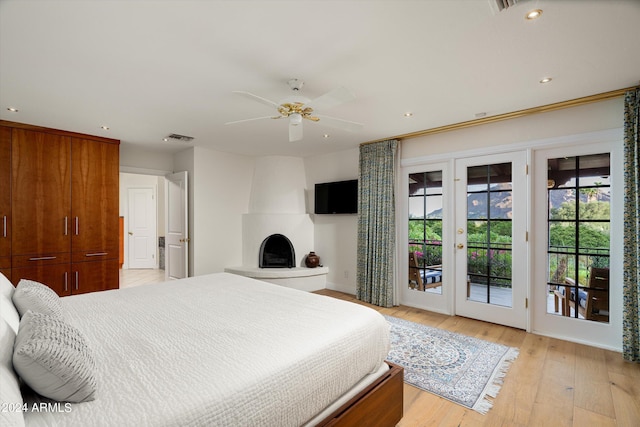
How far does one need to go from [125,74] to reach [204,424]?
249 cm

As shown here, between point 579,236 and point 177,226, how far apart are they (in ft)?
17.9

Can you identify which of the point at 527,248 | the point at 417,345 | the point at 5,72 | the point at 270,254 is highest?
the point at 5,72

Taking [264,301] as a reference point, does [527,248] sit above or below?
above

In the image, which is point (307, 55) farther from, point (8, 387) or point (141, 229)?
point (141, 229)

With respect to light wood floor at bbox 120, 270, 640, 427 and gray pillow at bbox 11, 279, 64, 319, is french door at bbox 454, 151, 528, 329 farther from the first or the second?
gray pillow at bbox 11, 279, 64, 319

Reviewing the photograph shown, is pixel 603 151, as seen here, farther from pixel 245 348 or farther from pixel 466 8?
pixel 245 348

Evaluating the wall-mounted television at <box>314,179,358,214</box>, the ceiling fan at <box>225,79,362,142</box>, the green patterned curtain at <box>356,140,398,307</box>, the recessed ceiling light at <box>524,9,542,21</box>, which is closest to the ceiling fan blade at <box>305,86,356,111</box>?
the ceiling fan at <box>225,79,362,142</box>

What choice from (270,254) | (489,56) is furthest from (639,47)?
(270,254)

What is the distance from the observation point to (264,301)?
6.91 ft

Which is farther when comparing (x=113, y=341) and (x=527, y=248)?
(x=527, y=248)

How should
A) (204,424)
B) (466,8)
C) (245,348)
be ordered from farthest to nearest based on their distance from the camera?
(466,8)
(245,348)
(204,424)

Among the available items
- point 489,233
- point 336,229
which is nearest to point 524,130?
point 489,233

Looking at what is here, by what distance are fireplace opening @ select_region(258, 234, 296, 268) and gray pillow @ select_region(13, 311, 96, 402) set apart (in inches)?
164

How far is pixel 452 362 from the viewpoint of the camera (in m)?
2.54
